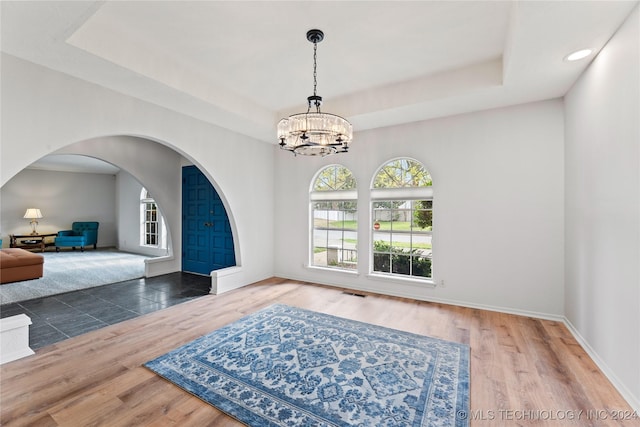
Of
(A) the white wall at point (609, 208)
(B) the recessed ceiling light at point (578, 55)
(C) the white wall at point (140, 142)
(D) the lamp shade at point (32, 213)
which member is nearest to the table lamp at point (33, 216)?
(D) the lamp shade at point (32, 213)

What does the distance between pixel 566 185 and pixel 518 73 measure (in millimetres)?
1563

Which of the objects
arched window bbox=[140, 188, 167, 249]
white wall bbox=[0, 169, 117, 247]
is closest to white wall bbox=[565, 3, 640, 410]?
arched window bbox=[140, 188, 167, 249]

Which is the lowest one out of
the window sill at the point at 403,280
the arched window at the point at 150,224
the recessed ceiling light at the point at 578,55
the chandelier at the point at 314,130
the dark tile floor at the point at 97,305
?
the dark tile floor at the point at 97,305

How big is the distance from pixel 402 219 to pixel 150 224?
8001mm

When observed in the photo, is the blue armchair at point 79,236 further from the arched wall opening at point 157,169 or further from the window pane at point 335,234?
the window pane at point 335,234

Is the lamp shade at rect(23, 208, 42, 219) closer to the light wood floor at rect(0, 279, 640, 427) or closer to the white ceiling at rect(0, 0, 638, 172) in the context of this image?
the light wood floor at rect(0, 279, 640, 427)

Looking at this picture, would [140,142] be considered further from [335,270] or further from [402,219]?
[402,219]

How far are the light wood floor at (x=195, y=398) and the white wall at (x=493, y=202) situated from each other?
42 centimetres

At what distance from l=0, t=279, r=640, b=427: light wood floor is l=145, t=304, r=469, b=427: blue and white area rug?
0.14 metres

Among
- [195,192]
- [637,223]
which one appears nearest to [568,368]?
[637,223]

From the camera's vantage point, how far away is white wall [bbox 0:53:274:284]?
2605 mm

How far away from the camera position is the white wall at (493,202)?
359 centimetres

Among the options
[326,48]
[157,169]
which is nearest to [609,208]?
[326,48]

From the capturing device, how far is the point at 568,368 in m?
2.49
